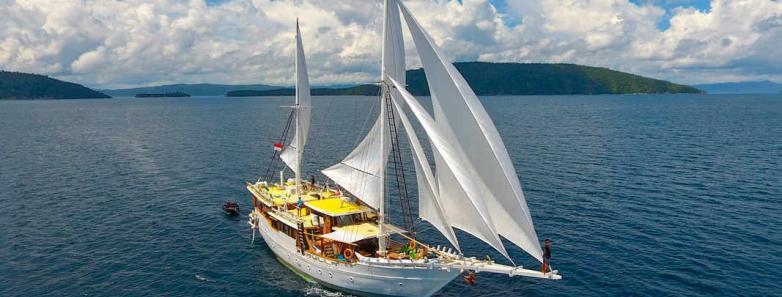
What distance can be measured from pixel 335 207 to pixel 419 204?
874cm

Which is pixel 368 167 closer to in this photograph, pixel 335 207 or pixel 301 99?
pixel 335 207

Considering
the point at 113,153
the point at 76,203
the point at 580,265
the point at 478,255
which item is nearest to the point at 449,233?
the point at 478,255

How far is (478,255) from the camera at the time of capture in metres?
37.6

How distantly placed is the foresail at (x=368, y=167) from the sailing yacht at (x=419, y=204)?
0.08 m

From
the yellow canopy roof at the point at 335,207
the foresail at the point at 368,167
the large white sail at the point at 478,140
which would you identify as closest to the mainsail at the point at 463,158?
the large white sail at the point at 478,140

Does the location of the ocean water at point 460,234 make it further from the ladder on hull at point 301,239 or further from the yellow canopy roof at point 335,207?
the yellow canopy roof at point 335,207

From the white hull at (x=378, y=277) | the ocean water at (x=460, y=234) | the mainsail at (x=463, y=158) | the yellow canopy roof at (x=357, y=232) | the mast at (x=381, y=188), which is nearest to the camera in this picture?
the mainsail at (x=463, y=158)

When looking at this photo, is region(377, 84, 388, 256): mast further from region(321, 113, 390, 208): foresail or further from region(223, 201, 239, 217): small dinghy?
region(223, 201, 239, 217): small dinghy

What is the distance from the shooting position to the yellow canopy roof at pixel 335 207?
34797mm

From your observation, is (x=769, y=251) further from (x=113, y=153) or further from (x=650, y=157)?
(x=113, y=153)

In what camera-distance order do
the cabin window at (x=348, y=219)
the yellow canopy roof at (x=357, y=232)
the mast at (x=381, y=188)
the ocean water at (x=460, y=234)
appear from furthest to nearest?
1. the cabin window at (x=348, y=219)
2. the ocean water at (x=460, y=234)
3. the yellow canopy roof at (x=357, y=232)
4. the mast at (x=381, y=188)

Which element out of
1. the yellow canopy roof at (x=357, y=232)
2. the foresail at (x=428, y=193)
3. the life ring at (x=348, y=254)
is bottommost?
the life ring at (x=348, y=254)

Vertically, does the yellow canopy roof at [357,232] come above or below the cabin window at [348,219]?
below

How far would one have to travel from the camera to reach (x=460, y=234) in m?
42.3
